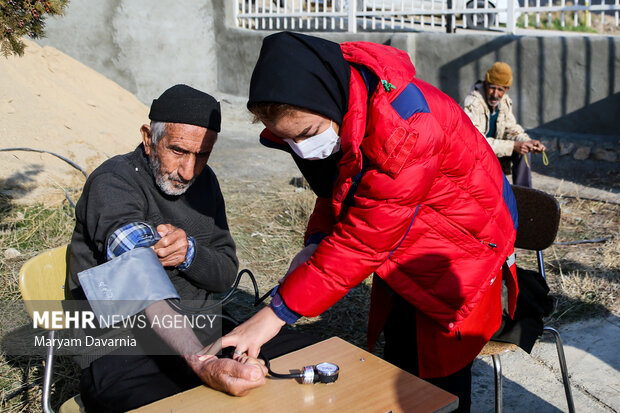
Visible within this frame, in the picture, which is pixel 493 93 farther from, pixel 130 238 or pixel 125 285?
pixel 125 285

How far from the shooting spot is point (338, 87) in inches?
72.4

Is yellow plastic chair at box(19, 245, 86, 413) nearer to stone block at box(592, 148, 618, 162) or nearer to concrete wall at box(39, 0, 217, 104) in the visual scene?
stone block at box(592, 148, 618, 162)

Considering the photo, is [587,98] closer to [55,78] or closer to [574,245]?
[574,245]

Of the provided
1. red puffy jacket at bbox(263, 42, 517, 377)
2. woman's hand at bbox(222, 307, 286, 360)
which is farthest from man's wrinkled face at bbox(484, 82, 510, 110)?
woman's hand at bbox(222, 307, 286, 360)

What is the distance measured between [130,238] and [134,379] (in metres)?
0.48

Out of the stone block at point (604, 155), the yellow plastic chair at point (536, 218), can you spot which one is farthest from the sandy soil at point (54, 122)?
the stone block at point (604, 155)

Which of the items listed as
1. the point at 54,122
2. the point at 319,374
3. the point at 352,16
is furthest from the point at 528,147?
the point at 54,122

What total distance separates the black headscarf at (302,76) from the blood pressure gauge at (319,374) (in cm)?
73

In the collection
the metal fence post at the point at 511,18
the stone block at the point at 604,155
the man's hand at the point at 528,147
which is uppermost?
the metal fence post at the point at 511,18

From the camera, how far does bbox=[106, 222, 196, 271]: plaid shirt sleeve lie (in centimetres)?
224

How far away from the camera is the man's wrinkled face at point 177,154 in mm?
2508

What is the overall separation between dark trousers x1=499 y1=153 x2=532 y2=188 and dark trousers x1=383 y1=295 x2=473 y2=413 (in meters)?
3.75

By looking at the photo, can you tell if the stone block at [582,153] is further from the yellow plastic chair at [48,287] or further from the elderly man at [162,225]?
the yellow plastic chair at [48,287]

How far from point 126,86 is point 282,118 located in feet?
32.1
